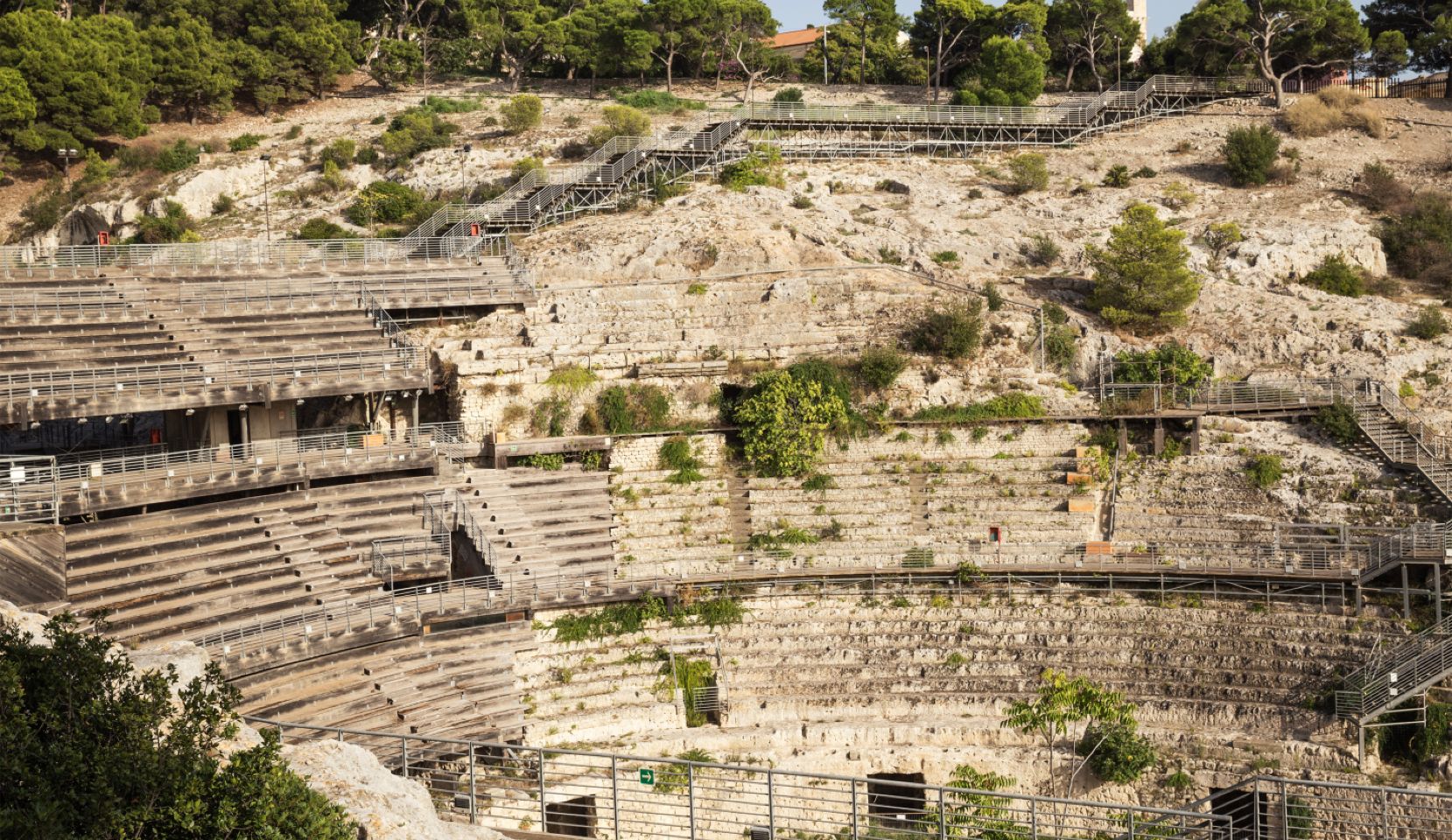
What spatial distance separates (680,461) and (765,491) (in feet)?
7.69

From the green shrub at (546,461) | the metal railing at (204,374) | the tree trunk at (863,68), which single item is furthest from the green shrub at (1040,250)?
the tree trunk at (863,68)

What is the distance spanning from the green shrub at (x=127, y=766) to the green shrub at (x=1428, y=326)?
33518 millimetres

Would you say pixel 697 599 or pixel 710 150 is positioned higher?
pixel 710 150

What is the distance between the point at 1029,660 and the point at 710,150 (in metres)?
24.6

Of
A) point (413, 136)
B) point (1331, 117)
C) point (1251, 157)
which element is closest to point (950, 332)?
point (1251, 157)

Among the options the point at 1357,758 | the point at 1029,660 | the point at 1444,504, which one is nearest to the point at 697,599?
the point at 1029,660

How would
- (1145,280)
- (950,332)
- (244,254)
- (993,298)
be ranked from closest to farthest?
(950,332)
(1145,280)
(244,254)
(993,298)

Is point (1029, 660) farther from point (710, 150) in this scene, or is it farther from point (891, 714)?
point (710, 150)

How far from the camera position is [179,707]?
1385 cm

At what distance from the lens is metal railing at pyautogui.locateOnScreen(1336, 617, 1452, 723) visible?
83.7ft

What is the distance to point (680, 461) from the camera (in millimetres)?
34375

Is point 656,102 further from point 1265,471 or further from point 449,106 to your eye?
point 1265,471

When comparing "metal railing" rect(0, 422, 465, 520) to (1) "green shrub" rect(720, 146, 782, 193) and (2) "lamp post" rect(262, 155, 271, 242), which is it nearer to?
(2) "lamp post" rect(262, 155, 271, 242)

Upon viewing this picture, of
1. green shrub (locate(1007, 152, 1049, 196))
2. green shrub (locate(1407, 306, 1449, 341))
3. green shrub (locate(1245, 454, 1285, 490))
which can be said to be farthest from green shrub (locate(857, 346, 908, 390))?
green shrub (locate(1007, 152, 1049, 196))
